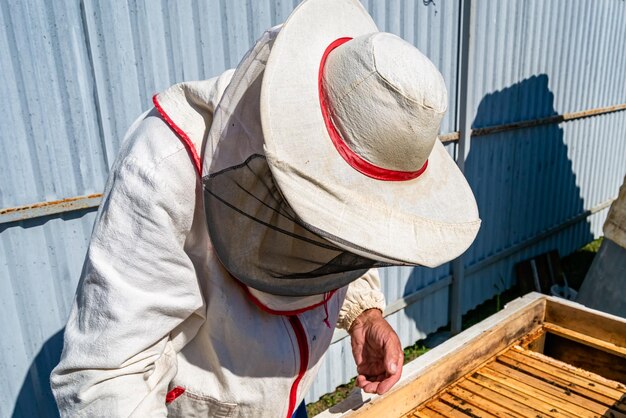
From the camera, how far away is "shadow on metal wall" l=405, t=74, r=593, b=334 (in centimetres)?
510

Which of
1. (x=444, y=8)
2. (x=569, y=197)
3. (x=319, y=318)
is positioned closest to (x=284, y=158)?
(x=319, y=318)

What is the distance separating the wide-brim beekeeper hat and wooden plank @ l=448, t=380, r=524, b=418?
4.50 feet

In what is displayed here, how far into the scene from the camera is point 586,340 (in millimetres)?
2760

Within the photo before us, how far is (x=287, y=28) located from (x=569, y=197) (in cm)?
685

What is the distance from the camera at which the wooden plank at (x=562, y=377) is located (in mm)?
2328

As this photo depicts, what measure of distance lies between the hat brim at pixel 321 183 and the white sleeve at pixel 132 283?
0.88 feet

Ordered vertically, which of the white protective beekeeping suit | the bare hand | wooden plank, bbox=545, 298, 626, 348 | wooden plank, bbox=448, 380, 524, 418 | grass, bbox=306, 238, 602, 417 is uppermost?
the white protective beekeeping suit

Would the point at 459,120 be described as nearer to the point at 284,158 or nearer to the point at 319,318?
the point at 319,318

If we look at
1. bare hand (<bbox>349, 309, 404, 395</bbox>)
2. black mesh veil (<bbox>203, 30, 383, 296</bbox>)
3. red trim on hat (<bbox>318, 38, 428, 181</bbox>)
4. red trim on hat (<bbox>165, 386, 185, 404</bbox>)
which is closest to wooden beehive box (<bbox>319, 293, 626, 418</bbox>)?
bare hand (<bbox>349, 309, 404, 395</bbox>)

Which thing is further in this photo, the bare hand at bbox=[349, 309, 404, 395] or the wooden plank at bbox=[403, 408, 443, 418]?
the wooden plank at bbox=[403, 408, 443, 418]

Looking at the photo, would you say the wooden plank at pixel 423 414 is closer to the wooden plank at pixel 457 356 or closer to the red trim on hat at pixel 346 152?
the wooden plank at pixel 457 356

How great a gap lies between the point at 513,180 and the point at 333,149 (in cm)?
511

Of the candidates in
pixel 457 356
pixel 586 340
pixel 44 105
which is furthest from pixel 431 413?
pixel 44 105

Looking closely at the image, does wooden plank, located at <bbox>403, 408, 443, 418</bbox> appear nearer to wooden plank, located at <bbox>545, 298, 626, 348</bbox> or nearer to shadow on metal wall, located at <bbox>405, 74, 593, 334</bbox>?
wooden plank, located at <bbox>545, 298, 626, 348</bbox>
